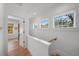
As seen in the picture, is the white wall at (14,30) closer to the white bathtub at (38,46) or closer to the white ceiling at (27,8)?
the white ceiling at (27,8)

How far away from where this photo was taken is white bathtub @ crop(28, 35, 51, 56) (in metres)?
1.93

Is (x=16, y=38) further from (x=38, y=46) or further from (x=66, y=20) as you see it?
(x=66, y=20)

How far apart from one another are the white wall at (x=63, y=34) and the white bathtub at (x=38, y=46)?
108mm

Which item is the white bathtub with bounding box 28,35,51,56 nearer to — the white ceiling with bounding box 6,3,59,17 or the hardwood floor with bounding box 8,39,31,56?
the hardwood floor with bounding box 8,39,31,56

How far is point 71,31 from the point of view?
187 cm

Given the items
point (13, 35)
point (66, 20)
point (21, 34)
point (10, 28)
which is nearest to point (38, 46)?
point (21, 34)

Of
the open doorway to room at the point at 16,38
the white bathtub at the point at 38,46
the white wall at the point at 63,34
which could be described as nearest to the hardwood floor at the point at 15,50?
the open doorway to room at the point at 16,38

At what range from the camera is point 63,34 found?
1.95 metres

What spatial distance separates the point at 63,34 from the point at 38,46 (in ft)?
2.07

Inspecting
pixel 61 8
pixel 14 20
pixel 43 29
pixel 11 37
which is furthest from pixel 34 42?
pixel 61 8

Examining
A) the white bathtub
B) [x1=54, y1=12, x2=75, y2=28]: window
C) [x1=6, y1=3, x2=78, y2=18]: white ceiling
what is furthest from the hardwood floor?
[x1=54, y1=12, x2=75, y2=28]: window

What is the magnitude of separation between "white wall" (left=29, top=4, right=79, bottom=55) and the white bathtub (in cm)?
11

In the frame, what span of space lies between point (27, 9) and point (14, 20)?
15.1 inches

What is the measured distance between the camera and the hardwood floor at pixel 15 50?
1971 mm
